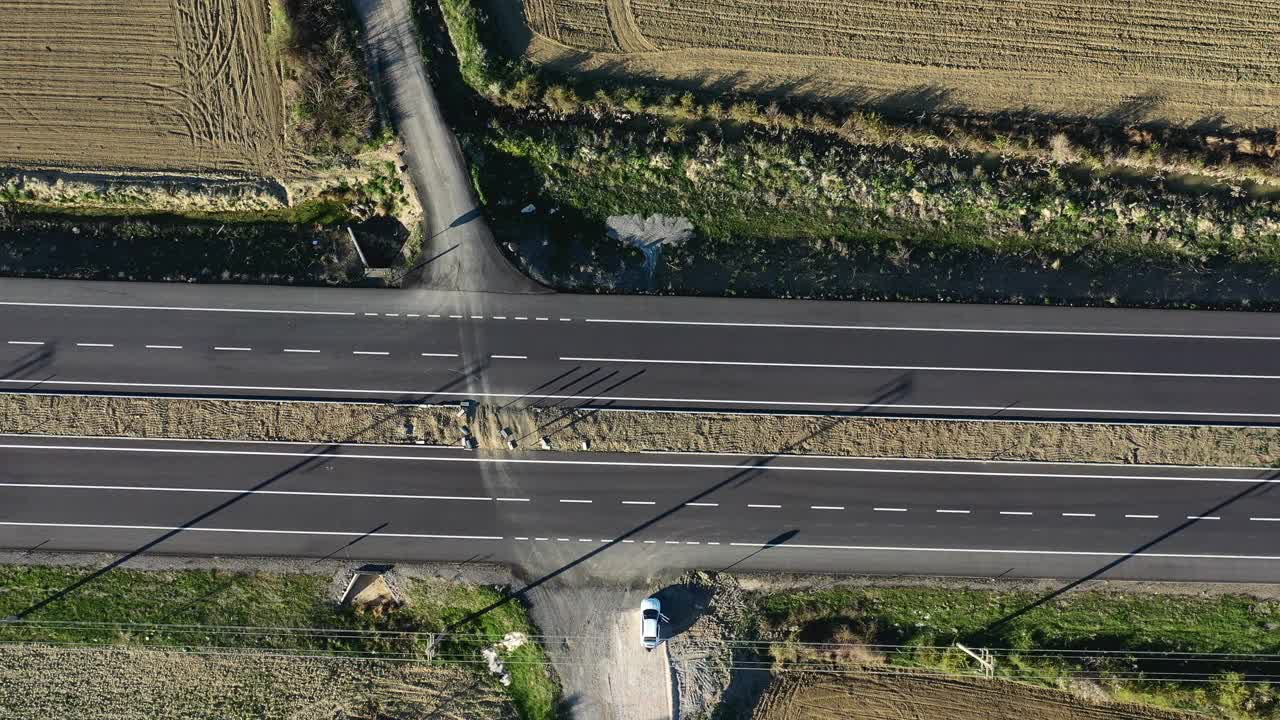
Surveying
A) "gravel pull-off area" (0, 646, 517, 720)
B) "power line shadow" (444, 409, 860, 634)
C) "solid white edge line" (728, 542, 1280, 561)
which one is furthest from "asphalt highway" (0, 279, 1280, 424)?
"gravel pull-off area" (0, 646, 517, 720)

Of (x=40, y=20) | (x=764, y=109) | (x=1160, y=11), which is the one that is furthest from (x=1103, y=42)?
(x=40, y=20)

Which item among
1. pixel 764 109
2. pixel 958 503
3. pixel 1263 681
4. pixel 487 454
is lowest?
pixel 1263 681

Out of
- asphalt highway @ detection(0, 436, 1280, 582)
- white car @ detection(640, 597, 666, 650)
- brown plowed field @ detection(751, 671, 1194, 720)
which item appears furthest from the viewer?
brown plowed field @ detection(751, 671, 1194, 720)

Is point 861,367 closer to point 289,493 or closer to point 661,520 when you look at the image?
point 661,520

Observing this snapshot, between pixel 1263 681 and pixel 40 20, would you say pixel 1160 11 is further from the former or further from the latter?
pixel 40 20

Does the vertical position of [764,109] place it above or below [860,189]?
above

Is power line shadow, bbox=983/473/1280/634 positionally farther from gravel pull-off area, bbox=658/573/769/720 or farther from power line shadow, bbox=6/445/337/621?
power line shadow, bbox=6/445/337/621

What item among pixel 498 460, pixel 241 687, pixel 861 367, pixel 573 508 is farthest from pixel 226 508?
pixel 861 367
